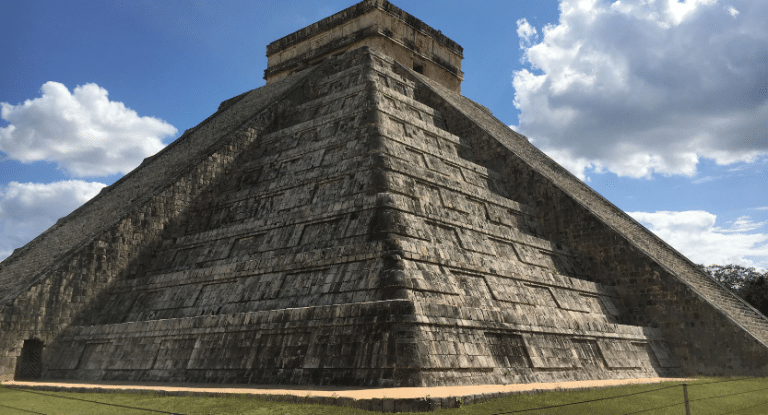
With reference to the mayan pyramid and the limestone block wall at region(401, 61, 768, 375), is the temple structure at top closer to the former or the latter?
the mayan pyramid

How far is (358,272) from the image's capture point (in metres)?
8.88

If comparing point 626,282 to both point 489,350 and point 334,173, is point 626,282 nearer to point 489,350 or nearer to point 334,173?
point 489,350

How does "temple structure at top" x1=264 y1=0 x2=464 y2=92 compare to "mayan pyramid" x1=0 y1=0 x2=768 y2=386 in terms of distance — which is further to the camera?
"temple structure at top" x1=264 y1=0 x2=464 y2=92

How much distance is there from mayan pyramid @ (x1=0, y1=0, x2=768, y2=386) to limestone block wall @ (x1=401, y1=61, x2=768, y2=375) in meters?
0.04

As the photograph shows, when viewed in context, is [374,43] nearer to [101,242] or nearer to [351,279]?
[101,242]

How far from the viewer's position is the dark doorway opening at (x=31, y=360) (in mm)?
10852

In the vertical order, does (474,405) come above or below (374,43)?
below

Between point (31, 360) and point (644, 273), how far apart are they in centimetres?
1203

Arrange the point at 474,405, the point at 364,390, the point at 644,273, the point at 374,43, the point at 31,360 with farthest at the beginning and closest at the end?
the point at 374,43 → the point at 644,273 → the point at 31,360 → the point at 364,390 → the point at 474,405

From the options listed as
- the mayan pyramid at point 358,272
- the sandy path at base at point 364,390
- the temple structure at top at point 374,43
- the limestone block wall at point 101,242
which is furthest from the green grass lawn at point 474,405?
the temple structure at top at point 374,43

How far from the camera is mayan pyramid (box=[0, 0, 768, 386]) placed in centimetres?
833

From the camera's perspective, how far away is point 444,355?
25.3ft

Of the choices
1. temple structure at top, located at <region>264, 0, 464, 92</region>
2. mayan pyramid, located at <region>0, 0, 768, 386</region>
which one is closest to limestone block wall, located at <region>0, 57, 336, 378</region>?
mayan pyramid, located at <region>0, 0, 768, 386</region>

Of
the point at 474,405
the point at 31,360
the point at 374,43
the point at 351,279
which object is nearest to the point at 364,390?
the point at 474,405
